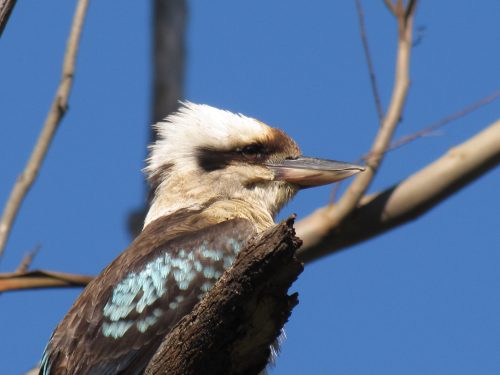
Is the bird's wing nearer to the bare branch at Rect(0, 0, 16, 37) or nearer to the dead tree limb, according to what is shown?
the bare branch at Rect(0, 0, 16, 37)

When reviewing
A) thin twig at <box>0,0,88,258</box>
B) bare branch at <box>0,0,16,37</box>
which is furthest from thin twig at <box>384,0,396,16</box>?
bare branch at <box>0,0,16,37</box>

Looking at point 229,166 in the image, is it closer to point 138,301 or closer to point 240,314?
point 138,301

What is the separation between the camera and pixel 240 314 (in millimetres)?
3814

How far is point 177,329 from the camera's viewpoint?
3.89 metres

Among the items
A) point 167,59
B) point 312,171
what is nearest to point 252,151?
point 312,171

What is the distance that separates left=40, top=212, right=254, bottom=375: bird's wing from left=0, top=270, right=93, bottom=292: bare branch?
3.20 feet

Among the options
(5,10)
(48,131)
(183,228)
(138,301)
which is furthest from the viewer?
(48,131)

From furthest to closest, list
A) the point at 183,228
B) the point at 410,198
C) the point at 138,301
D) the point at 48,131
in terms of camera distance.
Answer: the point at 410,198 → the point at 48,131 → the point at 183,228 → the point at 138,301

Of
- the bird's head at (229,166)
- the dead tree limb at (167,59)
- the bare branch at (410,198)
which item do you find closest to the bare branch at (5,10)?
the bird's head at (229,166)

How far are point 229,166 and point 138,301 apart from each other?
57.2 inches

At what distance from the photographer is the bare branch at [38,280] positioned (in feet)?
19.0

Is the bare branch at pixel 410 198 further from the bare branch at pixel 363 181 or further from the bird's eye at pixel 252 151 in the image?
the bird's eye at pixel 252 151

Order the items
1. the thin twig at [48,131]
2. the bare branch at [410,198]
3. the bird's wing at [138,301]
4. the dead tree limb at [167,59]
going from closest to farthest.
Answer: the bird's wing at [138,301]
the thin twig at [48,131]
the bare branch at [410,198]
the dead tree limb at [167,59]

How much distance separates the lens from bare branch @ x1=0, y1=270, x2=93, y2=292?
5.78m
